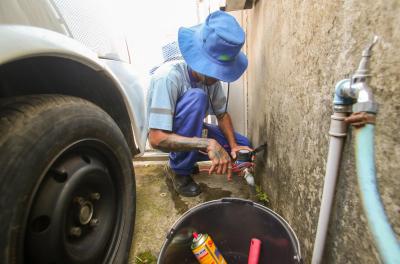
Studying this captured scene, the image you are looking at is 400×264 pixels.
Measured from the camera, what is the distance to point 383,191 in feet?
1.45

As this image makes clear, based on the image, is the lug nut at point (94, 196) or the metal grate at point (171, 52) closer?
the lug nut at point (94, 196)

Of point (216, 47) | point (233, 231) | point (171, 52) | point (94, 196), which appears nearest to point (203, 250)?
point (233, 231)

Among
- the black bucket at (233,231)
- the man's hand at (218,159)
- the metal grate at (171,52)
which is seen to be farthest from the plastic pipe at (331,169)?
the metal grate at (171,52)

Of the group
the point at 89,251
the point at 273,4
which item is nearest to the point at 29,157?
the point at 89,251

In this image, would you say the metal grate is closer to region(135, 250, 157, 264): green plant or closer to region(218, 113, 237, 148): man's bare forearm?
region(218, 113, 237, 148): man's bare forearm

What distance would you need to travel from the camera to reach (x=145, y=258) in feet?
3.62

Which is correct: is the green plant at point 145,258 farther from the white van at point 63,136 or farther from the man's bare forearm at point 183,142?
the man's bare forearm at point 183,142

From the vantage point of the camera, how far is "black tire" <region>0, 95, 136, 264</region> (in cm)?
55

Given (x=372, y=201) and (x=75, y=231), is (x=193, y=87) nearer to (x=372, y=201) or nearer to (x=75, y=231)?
(x=75, y=231)

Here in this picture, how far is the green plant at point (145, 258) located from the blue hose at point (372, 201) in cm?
100

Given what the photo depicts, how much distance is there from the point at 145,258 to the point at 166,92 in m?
0.84

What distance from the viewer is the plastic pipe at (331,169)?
54 centimetres

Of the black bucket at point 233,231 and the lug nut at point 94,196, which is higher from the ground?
the lug nut at point 94,196

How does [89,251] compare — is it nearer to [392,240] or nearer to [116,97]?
[116,97]
